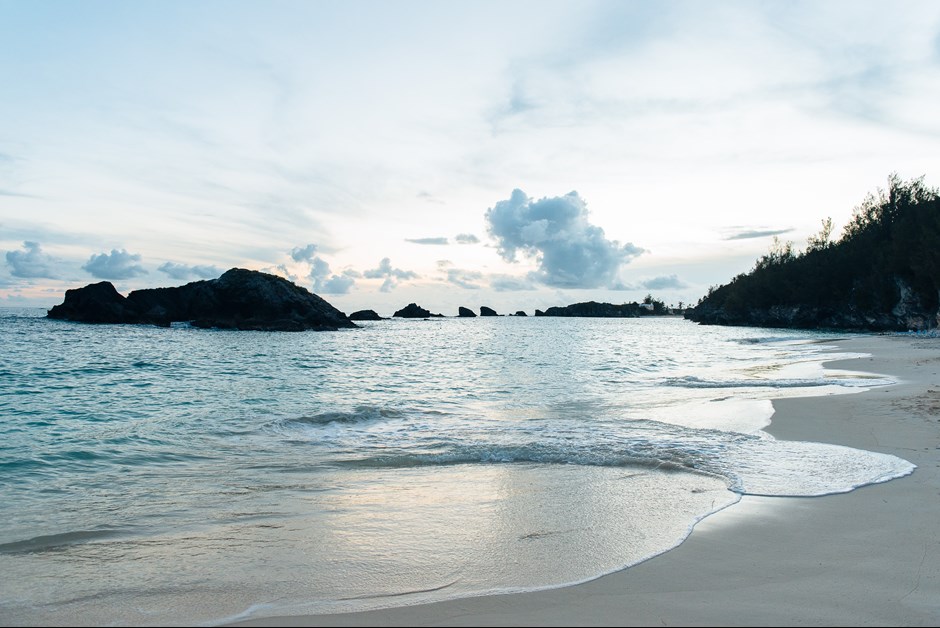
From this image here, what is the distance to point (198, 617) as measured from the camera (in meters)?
3.96

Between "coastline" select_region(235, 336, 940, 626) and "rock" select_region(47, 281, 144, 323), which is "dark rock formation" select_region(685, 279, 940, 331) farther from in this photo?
"rock" select_region(47, 281, 144, 323)

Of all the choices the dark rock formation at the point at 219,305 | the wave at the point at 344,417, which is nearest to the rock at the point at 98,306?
the dark rock formation at the point at 219,305

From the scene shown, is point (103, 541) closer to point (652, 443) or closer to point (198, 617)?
point (198, 617)

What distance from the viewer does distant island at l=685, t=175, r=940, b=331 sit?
58719mm

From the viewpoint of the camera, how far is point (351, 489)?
7621 mm

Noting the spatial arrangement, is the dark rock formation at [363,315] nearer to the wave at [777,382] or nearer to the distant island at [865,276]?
the distant island at [865,276]

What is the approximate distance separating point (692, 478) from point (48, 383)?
21628 millimetres

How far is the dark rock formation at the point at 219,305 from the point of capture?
68.6 m

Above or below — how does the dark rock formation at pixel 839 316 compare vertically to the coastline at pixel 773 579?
above

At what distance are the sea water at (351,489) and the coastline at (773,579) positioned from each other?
243mm

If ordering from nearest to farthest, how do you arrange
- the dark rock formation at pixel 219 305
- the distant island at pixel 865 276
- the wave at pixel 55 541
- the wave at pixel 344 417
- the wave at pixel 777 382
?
the wave at pixel 55 541
the wave at pixel 344 417
the wave at pixel 777 382
the distant island at pixel 865 276
the dark rock formation at pixel 219 305

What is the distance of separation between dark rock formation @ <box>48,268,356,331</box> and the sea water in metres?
51.4

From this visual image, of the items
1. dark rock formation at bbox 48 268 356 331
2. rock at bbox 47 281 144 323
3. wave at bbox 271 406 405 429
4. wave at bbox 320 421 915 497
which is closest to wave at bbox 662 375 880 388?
wave at bbox 320 421 915 497

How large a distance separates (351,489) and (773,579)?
202 inches
